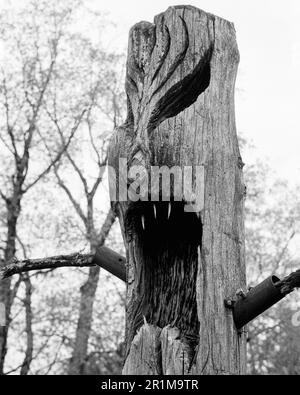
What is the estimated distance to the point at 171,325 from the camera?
3340 mm

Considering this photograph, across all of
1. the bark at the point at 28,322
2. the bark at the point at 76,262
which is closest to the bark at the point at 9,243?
the bark at the point at 28,322

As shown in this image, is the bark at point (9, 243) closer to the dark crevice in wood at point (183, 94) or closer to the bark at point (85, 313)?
the bark at point (85, 313)

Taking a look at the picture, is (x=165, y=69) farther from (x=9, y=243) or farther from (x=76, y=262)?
(x=9, y=243)

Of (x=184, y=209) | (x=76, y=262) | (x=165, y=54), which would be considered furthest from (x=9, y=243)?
(x=184, y=209)

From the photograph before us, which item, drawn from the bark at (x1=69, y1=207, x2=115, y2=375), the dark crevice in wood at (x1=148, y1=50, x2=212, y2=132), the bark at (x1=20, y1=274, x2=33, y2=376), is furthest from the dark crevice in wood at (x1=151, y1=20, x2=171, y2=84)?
the bark at (x1=20, y1=274, x2=33, y2=376)

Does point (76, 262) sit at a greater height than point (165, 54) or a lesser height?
lesser

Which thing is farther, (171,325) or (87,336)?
(87,336)

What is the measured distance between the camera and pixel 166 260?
141 inches

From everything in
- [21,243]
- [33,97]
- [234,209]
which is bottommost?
[234,209]

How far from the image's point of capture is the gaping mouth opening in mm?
3391

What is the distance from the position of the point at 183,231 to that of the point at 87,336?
13132 millimetres

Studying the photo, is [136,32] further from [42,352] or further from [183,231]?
[42,352]

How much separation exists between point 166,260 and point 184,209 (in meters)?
0.38
